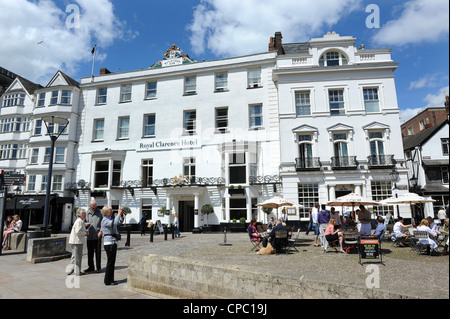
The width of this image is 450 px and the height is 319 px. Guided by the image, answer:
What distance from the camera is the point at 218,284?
4.89m

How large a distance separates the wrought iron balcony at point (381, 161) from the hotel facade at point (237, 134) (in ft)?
0.25

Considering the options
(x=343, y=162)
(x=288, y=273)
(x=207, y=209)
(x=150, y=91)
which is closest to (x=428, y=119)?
(x=343, y=162)

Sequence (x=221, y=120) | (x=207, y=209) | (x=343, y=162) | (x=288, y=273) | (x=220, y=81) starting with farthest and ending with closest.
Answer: (x=220, y=81)
(x=221, y=120)
(x=207, y=209)
(x=343, y=162)
(x=288, y=273)

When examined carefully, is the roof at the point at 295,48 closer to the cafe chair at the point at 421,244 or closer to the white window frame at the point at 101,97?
the white window frame at the point at 101,97

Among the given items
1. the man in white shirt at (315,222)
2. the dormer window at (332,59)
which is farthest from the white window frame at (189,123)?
the man in white shirt at (315,222)

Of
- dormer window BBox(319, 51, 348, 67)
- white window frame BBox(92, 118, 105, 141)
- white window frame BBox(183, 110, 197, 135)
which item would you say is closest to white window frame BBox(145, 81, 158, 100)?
white window frame BBox(183, 110, 197, 135)

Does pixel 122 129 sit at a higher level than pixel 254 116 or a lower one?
lower

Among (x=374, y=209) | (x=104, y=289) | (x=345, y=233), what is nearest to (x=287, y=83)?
(x=374, y=209)

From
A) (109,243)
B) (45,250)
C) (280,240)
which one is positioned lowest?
(45,250)

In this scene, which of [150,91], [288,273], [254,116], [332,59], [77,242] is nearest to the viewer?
[288,273]

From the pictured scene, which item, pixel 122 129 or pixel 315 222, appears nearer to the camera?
pixel 315 222

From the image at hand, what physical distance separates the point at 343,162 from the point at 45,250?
64.1ft

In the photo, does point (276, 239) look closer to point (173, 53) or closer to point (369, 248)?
point (369, 248)

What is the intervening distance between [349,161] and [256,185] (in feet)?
23.9
